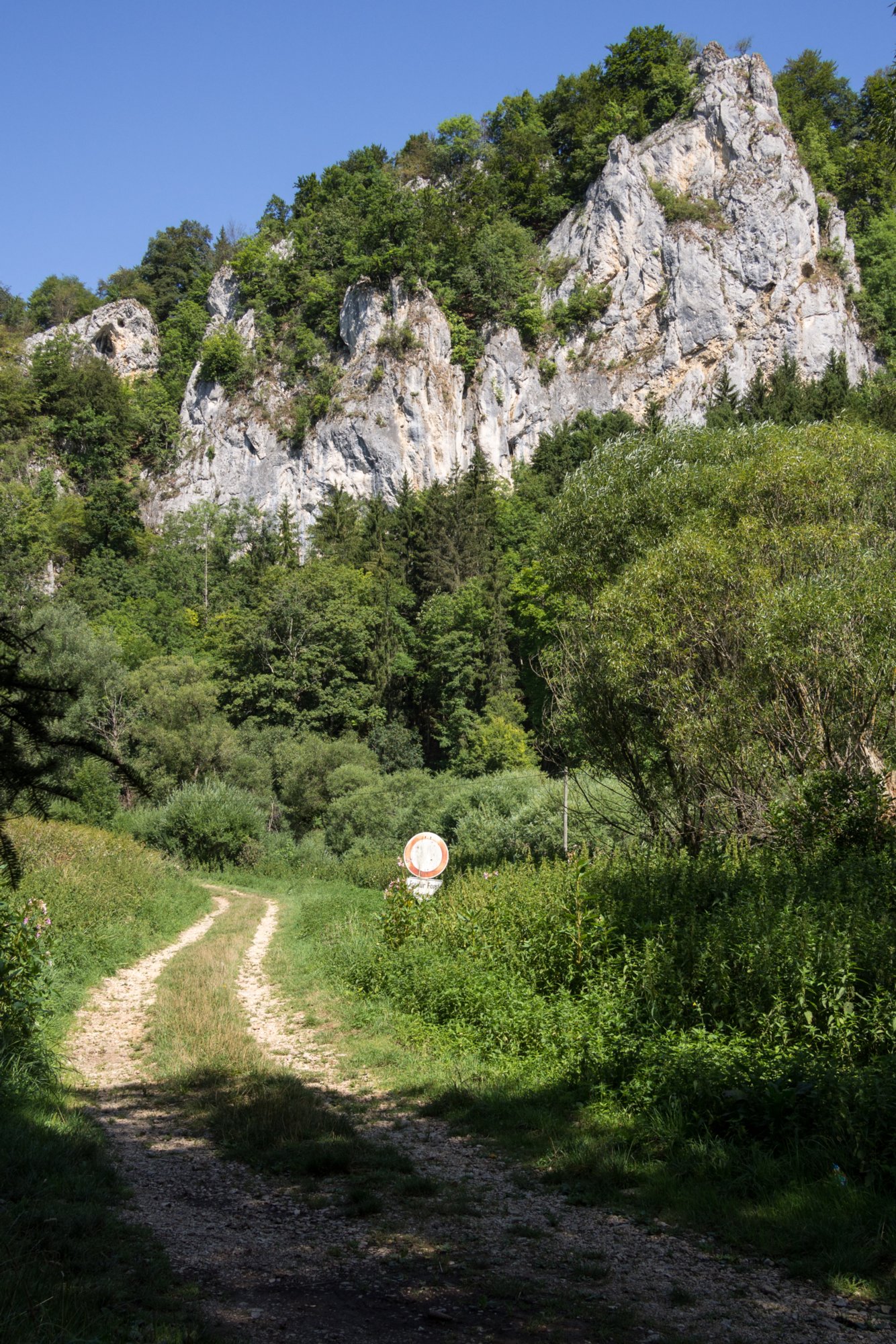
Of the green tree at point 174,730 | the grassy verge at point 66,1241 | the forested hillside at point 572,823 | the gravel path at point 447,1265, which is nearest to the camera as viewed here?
the grassy verge at point 66,1241

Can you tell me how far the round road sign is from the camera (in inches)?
A: 477

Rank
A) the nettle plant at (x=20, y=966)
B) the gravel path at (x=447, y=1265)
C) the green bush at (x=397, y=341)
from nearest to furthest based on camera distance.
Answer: the gravel path at (x=447, y=1265), the nettle plant at (x=20, y=966), the green bush at (x=397, y=341)

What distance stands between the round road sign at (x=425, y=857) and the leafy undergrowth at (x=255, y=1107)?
282 centimetres

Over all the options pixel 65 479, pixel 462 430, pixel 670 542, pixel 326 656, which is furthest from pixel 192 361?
pixel 670 542

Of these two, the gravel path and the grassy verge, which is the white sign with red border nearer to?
the grassy verge

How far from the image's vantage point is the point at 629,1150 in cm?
588

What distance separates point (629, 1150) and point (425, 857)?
6550mm

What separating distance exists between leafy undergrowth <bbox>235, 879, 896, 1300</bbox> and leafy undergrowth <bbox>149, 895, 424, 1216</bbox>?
35.6 inches

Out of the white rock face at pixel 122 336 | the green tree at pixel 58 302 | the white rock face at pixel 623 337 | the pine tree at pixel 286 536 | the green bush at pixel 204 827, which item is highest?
the green tree at pixel 58 302

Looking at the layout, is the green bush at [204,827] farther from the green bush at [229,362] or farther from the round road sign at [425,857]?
the green bush at [229,362]

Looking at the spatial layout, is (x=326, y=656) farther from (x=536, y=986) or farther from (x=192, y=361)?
(x=192, y=361)

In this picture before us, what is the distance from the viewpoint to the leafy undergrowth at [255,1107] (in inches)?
224

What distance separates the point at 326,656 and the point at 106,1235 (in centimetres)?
5234

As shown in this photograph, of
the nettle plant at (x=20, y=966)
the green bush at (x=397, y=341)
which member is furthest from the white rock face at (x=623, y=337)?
the nettle plant at (x=20, y=966)
